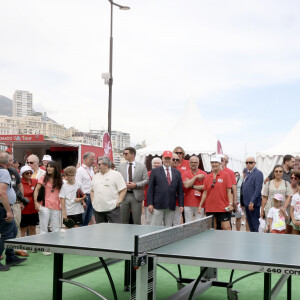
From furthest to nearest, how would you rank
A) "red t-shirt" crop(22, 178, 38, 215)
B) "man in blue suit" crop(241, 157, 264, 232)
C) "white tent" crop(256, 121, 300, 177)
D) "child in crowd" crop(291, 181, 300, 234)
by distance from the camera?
1. "white tent" crop(256, 121, 300, 177)
2. "man in blue suit" crop(241, 157, 264, 232)
3. "red t-shirt" crop(22, 178, 38, 215)
4. "child in crowd" crop(291, 181, 300, 234)

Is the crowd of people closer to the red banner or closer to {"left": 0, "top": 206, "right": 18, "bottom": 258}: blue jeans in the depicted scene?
{"left": 0, "top": 206, "right": 18, "bottom": 258}: blue jeans

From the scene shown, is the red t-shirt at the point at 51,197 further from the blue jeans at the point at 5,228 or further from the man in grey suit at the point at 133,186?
the blue jeans at the point at 5,228

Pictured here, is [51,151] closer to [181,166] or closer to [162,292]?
[181,166]

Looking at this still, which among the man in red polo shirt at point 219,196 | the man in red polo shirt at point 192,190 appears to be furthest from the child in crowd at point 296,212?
the man in red polo shirt at point 192,190

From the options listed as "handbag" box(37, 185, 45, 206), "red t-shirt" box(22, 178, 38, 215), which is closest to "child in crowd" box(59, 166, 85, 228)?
"handbag" box(37, 185, 45, 206)

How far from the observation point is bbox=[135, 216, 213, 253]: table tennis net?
3.74 m

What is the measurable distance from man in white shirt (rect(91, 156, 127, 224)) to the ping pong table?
9.92 feet

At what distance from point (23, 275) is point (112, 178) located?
246cm

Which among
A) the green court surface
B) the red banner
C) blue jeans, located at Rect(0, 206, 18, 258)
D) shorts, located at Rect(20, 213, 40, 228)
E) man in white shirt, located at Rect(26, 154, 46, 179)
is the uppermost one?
the red banner

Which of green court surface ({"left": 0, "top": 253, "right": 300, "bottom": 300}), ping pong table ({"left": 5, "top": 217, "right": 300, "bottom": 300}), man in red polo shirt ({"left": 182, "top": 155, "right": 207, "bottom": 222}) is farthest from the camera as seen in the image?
man in red polo shirt ({"left": 182, "top": 155, "right": 207, "bottom": 222})

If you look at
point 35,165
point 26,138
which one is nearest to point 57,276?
point 35,165

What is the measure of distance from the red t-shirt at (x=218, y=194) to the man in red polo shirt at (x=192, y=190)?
49 cm

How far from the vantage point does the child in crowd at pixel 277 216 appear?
812 cm

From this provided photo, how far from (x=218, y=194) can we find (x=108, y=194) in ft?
6.56
